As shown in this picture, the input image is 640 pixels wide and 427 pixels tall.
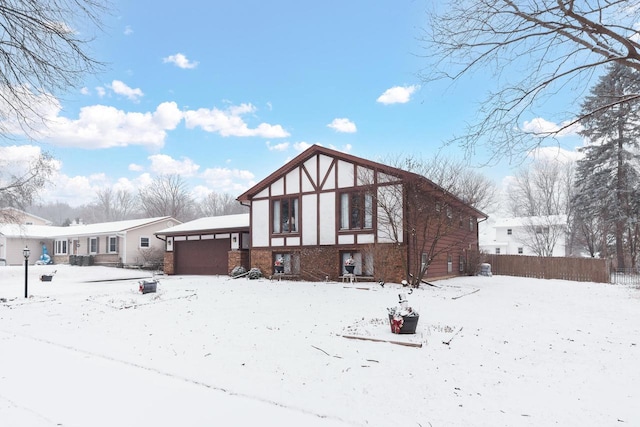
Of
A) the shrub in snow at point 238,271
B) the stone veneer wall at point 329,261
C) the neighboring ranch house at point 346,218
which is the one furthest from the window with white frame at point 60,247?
the stone veneer wall at point 329,261

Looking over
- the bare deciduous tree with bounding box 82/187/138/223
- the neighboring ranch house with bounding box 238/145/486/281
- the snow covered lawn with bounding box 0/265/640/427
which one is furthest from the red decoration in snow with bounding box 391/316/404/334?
the bare deciduous tree with bounding box 82/187/138/223

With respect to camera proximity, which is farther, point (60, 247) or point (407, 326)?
point (60, 247)

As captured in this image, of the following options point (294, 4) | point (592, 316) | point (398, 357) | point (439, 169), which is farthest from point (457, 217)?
point (398, 357)

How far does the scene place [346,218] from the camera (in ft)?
58.2

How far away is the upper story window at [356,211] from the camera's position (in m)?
17.0

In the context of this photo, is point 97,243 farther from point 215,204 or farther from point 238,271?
point 215,204

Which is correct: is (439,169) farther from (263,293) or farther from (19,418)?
(19,418)

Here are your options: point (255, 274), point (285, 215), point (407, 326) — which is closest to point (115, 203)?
point (255, 274)

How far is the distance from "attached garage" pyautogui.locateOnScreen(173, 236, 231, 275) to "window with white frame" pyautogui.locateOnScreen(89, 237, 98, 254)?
1099 cm

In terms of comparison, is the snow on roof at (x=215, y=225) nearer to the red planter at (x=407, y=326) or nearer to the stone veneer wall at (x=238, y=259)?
the stone veneer wall at (x=238, y=259)

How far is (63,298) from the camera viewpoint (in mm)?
13852

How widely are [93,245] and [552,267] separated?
33726 mm

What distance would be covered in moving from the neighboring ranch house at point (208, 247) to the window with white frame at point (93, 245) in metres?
10.3

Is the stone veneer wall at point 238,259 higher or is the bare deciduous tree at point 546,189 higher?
the bare deciduous tree at point 546,189
